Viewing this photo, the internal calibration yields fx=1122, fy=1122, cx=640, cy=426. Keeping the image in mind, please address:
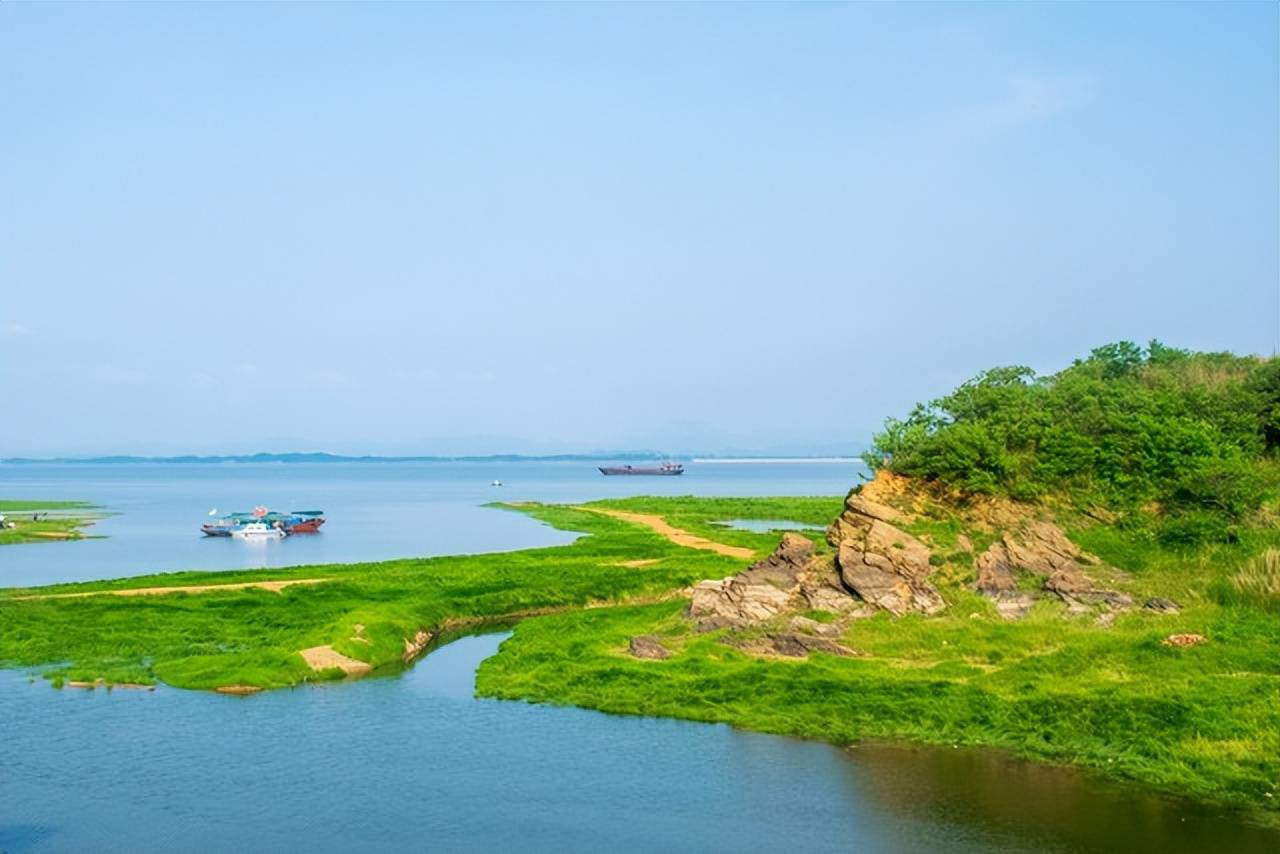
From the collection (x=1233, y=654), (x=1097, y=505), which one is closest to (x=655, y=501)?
(x=1097, y=505)

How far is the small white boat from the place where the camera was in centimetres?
10394

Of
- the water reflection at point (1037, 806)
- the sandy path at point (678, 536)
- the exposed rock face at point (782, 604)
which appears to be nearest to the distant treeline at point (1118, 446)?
the exposed rock face at point (782, 604)

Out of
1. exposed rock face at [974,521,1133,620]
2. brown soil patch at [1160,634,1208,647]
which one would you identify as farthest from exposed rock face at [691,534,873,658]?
brown soil patch at [1160,634,1208,647]

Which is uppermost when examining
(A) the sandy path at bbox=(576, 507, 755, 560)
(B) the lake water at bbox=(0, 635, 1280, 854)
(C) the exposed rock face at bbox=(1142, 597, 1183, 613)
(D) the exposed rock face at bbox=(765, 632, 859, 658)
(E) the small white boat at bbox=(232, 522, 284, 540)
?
(C) the exposed rock face at bbox=(1142, 597, 1183, 613)

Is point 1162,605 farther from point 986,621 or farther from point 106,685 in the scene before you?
point 106,685

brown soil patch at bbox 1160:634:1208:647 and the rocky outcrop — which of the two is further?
the rocky outcrop

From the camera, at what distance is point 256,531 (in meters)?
105

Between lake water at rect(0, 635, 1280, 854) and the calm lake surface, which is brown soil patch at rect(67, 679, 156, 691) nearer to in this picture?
the calm lake surface

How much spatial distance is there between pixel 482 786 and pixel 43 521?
105719 millimetres

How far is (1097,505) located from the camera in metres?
43.8

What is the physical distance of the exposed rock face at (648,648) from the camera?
39344mm

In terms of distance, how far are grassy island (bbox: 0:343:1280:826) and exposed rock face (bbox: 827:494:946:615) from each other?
0.15 metres

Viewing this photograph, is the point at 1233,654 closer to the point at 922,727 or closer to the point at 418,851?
the point at 922,727

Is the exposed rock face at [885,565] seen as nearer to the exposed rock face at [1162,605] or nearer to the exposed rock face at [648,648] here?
the exposed rock face at [1162,605]
